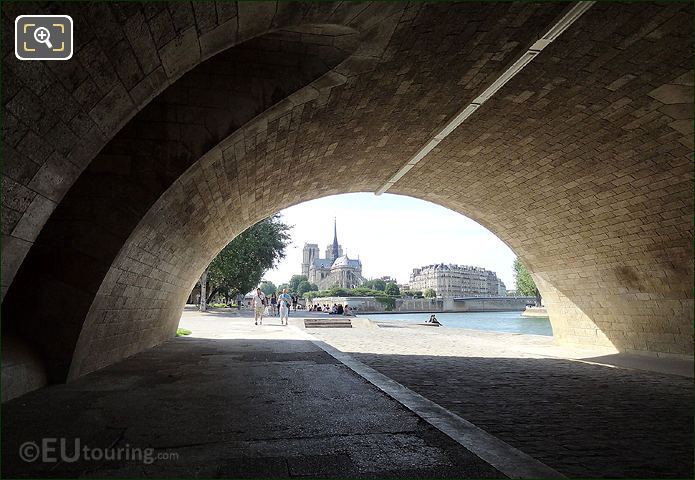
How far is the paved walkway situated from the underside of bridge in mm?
1237

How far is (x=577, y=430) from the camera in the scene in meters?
4.77

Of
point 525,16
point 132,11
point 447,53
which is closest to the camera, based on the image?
point 132,11

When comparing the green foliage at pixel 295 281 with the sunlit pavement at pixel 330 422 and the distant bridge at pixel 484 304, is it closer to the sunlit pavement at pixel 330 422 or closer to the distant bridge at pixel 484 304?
the distant bridge at pixel 484 304

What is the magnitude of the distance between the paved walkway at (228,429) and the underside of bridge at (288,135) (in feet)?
4.06

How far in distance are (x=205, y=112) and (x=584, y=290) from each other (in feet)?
42.3

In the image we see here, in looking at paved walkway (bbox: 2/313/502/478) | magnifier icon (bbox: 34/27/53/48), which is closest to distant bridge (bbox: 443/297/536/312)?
paved walkway (bbox: 2/313/502/478)

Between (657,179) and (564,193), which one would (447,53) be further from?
(564,193)

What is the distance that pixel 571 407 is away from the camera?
5.91m

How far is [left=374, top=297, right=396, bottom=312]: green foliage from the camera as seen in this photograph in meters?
74.8

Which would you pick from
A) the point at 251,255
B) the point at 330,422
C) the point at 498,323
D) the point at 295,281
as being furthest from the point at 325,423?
the point at 295,281

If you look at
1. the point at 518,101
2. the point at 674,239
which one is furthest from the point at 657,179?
the point at 518,101

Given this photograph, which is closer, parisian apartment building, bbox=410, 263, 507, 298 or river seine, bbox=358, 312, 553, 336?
river seine, bbox=358, 312, 553, 336

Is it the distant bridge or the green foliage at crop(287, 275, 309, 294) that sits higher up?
the green foliage at crop(287, 275, 309, 294)

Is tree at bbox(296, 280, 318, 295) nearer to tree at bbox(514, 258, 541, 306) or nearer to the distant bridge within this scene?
the distant bridge
